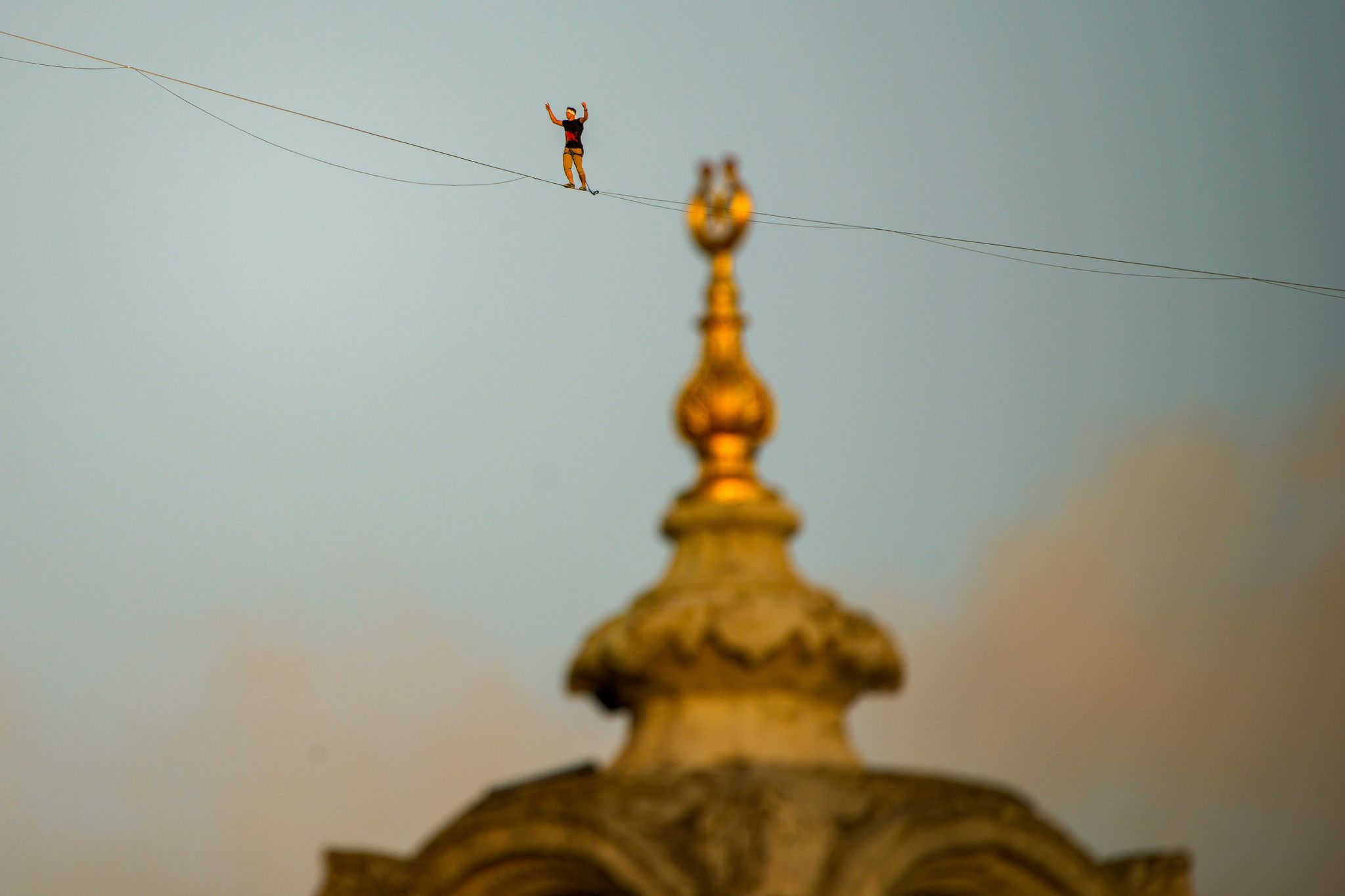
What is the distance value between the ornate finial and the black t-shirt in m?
15.1

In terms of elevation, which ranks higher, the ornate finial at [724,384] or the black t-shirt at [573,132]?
the black t-shirt at [573,132]

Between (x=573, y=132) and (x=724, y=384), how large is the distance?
1600cm

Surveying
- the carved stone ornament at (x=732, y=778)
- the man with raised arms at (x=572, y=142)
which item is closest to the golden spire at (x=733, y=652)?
the carved stone ornament at (x=732, y=778)

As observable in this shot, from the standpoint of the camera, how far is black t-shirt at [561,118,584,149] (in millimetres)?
32031

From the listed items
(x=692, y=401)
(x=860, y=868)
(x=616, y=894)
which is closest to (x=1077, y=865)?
(x=860, y=868)

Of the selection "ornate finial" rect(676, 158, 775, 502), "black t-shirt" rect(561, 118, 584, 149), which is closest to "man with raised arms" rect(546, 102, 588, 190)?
"black t-shirt" rect(561, 118, 584, 149)

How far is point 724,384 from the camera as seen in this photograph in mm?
16766

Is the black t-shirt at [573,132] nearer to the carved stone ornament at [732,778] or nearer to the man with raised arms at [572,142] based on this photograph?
the man with raised arms at [572,142]

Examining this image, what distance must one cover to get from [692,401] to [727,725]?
2341 mm

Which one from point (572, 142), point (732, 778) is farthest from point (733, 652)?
point (572, 142)

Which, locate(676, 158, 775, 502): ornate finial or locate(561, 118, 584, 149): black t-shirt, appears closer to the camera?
locate(676, 158, 775, 502): ornate finial

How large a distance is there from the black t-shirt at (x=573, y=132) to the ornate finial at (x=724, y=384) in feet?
49.4

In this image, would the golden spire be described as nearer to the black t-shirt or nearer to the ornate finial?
the ornate finial

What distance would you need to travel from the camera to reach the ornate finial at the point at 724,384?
16.7 meters
